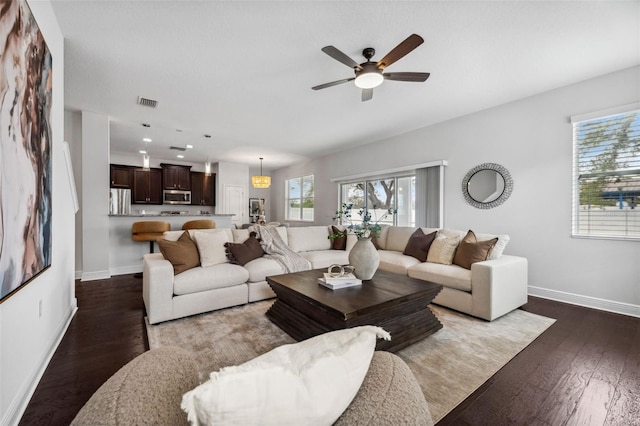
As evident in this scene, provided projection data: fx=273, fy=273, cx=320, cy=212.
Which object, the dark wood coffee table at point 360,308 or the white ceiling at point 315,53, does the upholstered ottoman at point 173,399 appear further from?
the white ceiling at point 315,53

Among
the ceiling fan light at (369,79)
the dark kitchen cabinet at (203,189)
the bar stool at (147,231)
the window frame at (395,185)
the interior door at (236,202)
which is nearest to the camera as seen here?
the ceiling fan light at (369,79)

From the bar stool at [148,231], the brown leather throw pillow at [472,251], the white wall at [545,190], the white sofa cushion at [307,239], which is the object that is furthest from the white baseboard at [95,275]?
the white wall at [545,190]

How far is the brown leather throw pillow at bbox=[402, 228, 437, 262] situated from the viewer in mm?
3799

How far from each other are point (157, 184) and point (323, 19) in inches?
284

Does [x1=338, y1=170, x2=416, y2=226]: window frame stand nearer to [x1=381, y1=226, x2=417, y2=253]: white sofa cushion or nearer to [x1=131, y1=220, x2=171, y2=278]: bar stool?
[x1=381, y1=226, x2=417, y2=253]: white sofa cushion

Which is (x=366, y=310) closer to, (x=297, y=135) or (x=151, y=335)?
(x=151, y=335)

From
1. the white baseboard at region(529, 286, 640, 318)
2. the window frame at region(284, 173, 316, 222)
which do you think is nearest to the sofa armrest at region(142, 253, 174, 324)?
the white baseboard at region(529, 286, 640, 318)

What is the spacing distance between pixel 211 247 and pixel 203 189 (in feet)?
18.8

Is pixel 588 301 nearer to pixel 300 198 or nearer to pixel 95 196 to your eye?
pixel 300 198

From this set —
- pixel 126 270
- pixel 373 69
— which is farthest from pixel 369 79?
pixel 126 270

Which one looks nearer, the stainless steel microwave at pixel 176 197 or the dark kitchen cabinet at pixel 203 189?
the stainless steel microwave at pixel 176 197

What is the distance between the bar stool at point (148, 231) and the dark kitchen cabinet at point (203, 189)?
3455 mm

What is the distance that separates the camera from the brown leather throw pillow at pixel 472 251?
10.2 feet

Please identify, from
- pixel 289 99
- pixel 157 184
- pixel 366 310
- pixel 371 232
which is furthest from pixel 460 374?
pixel 157 184
